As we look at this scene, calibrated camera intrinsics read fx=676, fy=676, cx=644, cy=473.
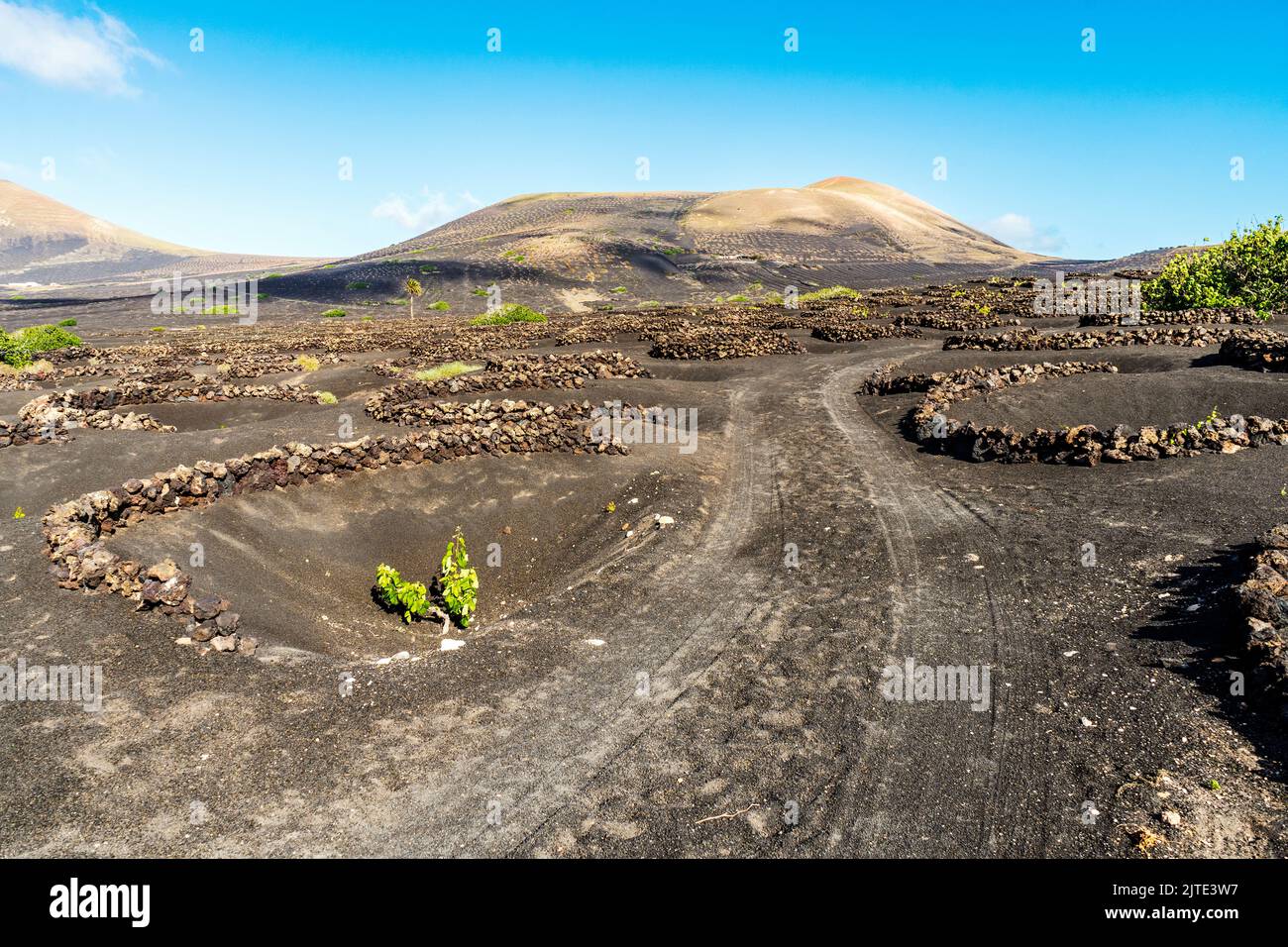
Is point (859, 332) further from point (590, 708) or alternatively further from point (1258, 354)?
point (590, 708)

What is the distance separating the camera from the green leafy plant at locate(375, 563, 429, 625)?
976 cm

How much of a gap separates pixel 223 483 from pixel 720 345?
2758 centimetres

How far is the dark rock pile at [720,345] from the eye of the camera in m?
35.1

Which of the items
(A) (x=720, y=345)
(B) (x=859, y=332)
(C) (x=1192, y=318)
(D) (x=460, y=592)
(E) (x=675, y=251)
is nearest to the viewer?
(D) (x=460, y=592)

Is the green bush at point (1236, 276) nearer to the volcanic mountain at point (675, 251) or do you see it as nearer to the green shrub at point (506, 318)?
the green shrub at point (506, 318)

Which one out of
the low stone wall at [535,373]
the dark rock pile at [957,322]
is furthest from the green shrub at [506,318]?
the dark rock pile at [957,322]

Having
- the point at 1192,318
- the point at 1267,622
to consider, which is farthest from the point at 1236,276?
the point at 1267,622

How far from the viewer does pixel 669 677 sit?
802cm

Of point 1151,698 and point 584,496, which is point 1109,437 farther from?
point 584,496

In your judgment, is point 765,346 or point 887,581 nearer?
point 887,581

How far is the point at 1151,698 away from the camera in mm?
6836

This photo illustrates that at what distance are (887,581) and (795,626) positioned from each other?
2067 mm

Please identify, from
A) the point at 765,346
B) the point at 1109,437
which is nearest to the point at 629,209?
the point at 765,346

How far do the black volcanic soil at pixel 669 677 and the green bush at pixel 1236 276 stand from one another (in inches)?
1319
